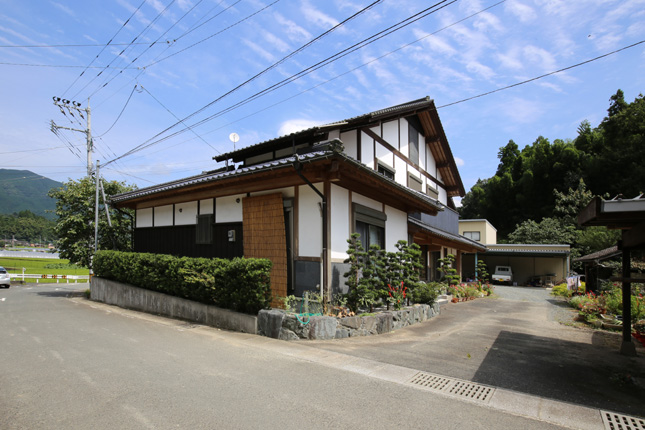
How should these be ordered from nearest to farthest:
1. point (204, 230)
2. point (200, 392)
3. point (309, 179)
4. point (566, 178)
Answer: point (200, 392) < point (309, 179) < point (204, 230) < point (566, 178)

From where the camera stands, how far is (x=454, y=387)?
4641mm

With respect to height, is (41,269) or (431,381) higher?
(431,381)

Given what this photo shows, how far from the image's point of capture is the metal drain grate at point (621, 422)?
3.64m

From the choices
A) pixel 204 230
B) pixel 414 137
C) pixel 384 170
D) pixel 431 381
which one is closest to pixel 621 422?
pixel 431 381

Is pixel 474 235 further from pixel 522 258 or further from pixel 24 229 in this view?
pixel 24 229

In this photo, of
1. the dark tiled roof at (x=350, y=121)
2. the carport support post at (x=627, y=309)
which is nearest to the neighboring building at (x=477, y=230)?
the dark tiled roof at (x=350, y=121)

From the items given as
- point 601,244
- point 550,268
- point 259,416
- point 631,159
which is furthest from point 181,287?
point 631,159

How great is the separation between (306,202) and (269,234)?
1.29m

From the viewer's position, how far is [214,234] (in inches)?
417

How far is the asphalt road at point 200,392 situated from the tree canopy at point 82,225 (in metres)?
10.6

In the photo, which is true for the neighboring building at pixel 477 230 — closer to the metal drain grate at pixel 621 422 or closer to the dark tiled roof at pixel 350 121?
the dark tiled roof at pixel 350 121

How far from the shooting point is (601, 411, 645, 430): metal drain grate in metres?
3.64

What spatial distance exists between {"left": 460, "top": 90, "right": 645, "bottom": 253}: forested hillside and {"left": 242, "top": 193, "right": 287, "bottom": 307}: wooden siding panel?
26.7 metres

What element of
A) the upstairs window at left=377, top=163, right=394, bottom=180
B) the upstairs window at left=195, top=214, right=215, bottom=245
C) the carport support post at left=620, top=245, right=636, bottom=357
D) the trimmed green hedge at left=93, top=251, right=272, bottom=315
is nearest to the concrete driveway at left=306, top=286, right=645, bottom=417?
the carport support post at left=620, top=245, right=636, bottom=357
